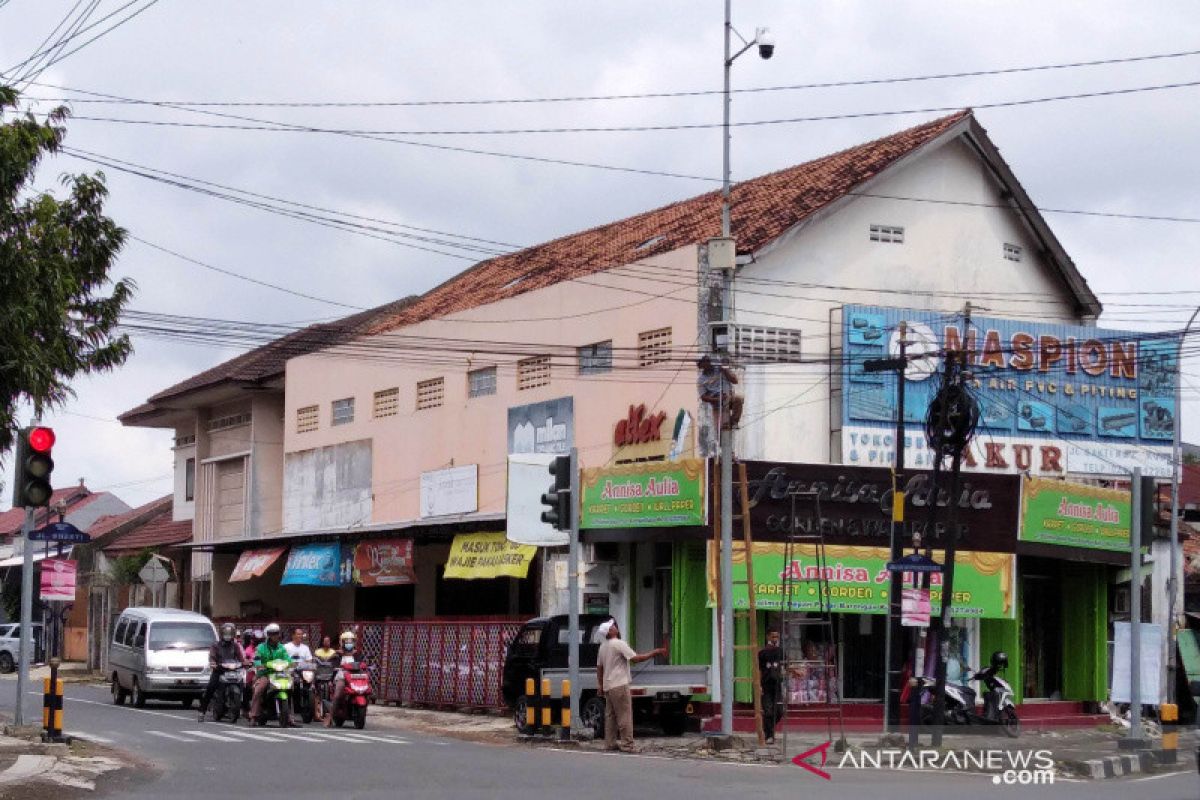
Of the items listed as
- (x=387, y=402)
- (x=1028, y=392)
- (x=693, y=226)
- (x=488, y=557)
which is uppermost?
(x=693, y=226)

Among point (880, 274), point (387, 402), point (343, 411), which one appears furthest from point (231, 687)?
point (880, 274)

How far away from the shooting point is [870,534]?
99.8 feet

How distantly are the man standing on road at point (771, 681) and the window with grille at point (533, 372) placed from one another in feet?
30.1

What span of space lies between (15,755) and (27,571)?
294cm

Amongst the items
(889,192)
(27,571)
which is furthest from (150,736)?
(889,192)

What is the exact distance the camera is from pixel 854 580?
30141 millimetres

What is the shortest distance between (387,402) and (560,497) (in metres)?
16.8

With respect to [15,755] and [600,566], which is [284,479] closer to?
[600,566]

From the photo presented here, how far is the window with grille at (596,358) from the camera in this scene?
3325cm

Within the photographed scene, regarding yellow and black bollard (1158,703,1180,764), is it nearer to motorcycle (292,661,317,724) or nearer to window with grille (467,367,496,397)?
motorcycle (292,661,317,724)

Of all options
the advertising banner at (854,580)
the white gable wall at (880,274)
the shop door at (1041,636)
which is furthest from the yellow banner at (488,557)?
the shop door at (1041,636)

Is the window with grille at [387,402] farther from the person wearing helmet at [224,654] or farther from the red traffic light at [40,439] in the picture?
the red traffic light at [40,439]

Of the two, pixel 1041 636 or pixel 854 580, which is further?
pixel 1041 636

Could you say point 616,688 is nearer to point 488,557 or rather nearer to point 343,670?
point 343,670
